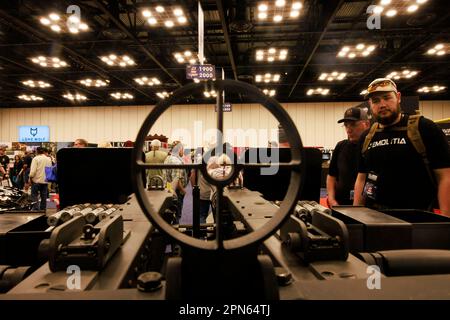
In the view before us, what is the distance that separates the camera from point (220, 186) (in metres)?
0.53

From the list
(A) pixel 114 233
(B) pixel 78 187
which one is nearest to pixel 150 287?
(A) pixel 114 233

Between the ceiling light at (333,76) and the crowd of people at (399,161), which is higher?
the ceiling light at (333,76)

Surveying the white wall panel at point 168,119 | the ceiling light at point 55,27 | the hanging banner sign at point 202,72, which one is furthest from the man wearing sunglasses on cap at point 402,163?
the white wall panel at point 168,119

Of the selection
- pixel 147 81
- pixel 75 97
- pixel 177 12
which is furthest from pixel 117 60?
pixel 75 97

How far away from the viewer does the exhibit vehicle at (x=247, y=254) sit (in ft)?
1.64

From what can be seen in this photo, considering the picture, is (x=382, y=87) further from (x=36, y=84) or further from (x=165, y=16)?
(x=36, y=84)

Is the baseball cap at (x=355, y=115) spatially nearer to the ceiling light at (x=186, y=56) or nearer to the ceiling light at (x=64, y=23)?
the ceiling light at (x=64, y=23)

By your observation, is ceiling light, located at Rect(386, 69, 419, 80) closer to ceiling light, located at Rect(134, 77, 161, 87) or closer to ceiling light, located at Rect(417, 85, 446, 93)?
ceiling light, located at Rect(417, 85, 446, 93)

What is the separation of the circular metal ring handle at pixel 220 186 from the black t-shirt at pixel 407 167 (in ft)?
6.54

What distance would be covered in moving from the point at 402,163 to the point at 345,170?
1074 millimetres

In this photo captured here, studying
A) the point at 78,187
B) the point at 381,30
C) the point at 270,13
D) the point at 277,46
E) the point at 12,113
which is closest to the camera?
the point at 78,187
